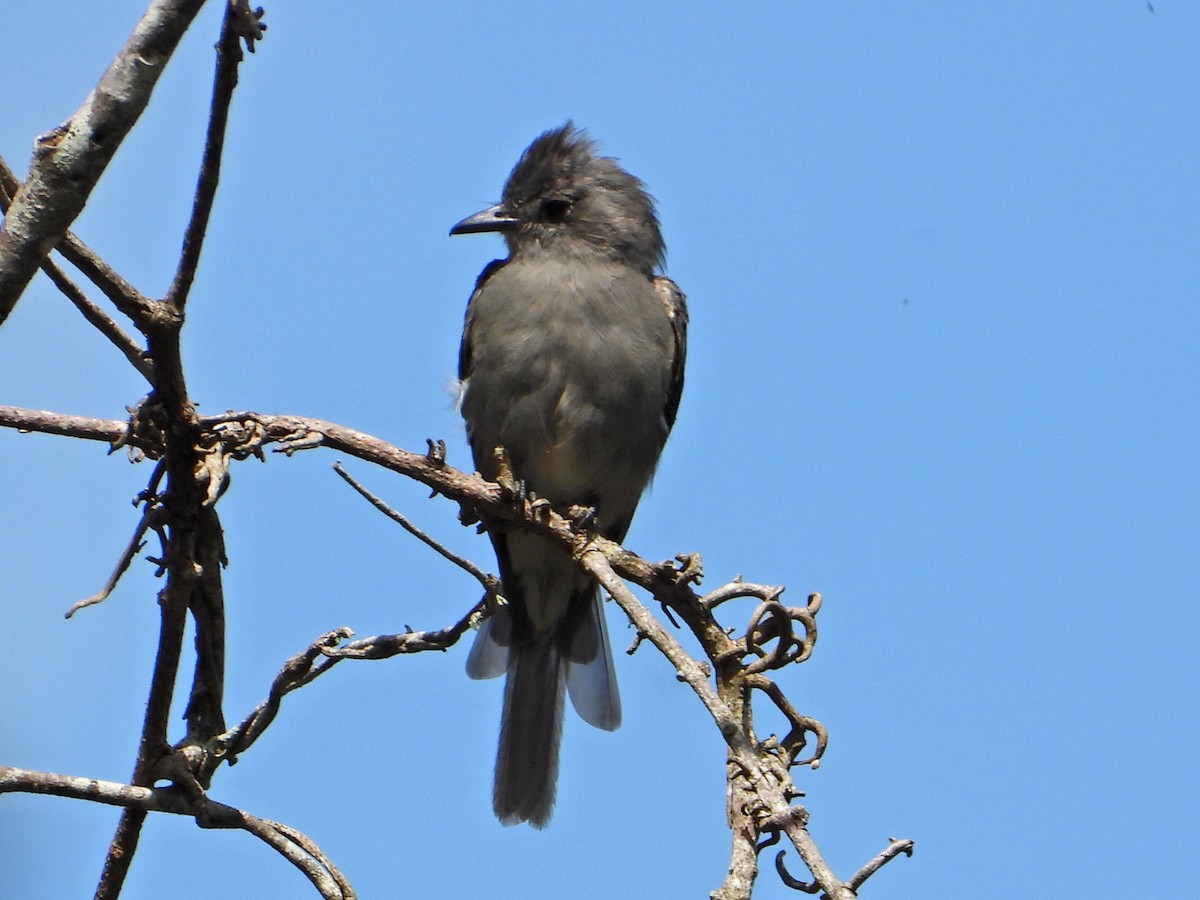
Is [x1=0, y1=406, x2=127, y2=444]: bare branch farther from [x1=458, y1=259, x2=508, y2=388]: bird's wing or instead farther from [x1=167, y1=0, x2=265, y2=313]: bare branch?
[x1=458, y1=259, x2=508, y2=388]: bird's wing

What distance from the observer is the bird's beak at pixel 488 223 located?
22.0 ft

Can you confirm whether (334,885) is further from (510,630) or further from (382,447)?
(510,630)

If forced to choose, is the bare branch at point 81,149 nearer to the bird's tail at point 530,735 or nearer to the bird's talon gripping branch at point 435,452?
the bird's talon gripping branch at point 435,452

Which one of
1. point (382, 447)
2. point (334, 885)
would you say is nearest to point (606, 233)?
point (382, 447)

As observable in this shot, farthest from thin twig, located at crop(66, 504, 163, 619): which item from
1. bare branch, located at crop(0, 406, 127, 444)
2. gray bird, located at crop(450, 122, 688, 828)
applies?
gray bird, located at crop(450, 122, 688, 828)

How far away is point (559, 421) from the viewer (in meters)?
5.80

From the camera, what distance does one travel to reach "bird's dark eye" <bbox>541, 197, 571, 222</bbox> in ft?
21.7

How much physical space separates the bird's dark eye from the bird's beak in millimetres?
149

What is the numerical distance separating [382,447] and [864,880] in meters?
1.31

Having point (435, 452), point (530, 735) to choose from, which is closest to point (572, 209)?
point (530, 735)

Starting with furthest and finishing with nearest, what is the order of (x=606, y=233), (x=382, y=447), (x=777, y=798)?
(x=606, y=233)
(x=382, y=447)
(x=777, y=798)

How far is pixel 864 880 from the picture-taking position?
209cm

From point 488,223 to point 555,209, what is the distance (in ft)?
1.02

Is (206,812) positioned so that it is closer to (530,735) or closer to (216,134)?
(216,134)
